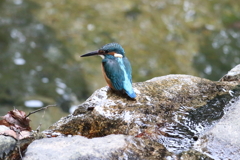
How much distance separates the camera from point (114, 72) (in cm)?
361

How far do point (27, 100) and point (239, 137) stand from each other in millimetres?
6061

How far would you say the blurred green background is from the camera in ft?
27.2

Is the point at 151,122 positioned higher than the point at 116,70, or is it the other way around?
the point at 116,70

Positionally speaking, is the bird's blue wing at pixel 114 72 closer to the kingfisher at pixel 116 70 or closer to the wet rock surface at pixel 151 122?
the kingfisher at pixel 116 70

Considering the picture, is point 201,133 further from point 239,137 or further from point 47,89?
point 47,89

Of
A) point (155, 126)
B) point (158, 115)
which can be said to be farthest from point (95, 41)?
point (155, 126)

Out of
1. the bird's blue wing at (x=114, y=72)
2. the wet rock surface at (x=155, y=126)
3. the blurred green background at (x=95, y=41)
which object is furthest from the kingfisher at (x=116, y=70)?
the blurred green background at (x=95, y=41)

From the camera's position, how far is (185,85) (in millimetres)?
3604

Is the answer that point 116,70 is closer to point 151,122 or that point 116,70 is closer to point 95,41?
point 151,122

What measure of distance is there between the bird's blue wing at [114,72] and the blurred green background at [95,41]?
13.8ft

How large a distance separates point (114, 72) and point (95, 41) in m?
6.06

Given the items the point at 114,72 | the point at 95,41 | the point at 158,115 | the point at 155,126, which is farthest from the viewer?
the point at 95,41

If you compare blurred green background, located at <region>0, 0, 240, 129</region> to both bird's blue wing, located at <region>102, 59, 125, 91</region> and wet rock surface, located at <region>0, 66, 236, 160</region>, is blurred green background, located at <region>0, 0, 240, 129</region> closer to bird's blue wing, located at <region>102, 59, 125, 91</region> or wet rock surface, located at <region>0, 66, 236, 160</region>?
bird's blue wing, located at <region>102, 59, 125, 91</region>

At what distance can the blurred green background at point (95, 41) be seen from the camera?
8281 mm
